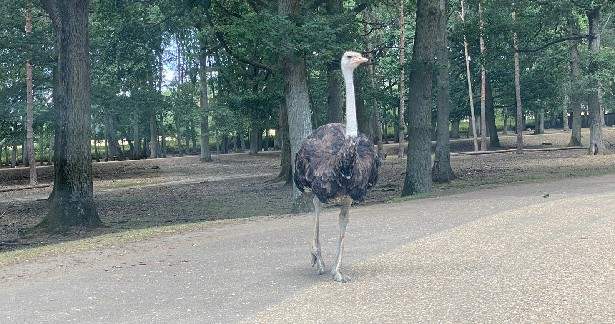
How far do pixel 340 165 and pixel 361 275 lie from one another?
4.82 feet

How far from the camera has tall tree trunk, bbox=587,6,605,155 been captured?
112ft

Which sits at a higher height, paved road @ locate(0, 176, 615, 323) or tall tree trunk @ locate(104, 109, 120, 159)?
tall tree trunk @ locate(104, 109, 120, 159)

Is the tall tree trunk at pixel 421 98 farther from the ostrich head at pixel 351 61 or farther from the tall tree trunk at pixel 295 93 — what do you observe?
the ostrich head at pixel 351 61

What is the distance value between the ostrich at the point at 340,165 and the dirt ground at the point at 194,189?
916cm

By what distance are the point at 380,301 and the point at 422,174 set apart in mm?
13742

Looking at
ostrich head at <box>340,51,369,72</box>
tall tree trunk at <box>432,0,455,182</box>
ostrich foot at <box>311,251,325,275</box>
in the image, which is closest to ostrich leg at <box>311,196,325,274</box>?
ostrich foot at <box>311,251,325,275</box>

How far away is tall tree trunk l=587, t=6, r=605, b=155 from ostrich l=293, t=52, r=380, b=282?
2748 cm

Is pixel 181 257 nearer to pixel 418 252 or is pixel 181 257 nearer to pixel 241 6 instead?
pixel 418 252

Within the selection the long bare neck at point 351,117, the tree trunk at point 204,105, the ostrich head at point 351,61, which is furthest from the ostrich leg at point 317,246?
the tree trunk at point 204,105

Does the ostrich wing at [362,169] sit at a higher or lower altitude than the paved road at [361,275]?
higher

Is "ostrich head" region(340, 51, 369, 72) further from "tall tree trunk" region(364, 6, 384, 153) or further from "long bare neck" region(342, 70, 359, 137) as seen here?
"tall tree trunk" region(364, 6, 384, 153)

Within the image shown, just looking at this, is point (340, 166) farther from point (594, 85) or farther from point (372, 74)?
point (372, 74)

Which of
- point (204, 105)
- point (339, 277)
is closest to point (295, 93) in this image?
point (339, 277)

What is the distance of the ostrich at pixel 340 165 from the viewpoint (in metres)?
8.88
